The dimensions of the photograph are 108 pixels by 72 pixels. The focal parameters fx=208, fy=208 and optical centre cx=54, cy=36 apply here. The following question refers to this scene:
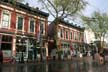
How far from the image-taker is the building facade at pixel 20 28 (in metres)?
29.7

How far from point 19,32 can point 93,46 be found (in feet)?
133

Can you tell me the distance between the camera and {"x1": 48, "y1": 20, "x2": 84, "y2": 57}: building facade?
43.9m

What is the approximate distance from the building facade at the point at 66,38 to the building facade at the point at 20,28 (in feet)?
16.8

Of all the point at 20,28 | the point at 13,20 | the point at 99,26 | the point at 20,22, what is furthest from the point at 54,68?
the point at 99,26

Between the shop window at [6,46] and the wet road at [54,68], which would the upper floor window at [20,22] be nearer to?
the shop window at [6,46]

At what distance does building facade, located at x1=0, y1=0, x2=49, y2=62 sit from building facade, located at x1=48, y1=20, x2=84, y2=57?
5.12 metres

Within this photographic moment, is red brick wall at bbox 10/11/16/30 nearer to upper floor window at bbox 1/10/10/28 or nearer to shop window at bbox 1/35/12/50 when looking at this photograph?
upper floor window at bbox 1/10/10/28

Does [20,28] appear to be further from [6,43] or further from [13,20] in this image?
[6,43]

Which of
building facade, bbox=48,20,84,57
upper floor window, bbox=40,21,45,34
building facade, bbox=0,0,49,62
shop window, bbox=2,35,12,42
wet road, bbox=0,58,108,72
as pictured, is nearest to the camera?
wet road, bbox=0,58,108,72

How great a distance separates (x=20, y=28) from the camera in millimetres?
32844

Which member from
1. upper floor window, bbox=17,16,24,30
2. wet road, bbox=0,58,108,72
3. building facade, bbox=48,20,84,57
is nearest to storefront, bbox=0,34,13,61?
upper floor window, bbox=17,16,24,30

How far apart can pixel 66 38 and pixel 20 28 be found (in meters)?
18.1

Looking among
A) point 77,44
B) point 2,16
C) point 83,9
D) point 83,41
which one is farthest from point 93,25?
point 2,16

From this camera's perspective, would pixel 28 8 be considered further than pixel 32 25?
No
